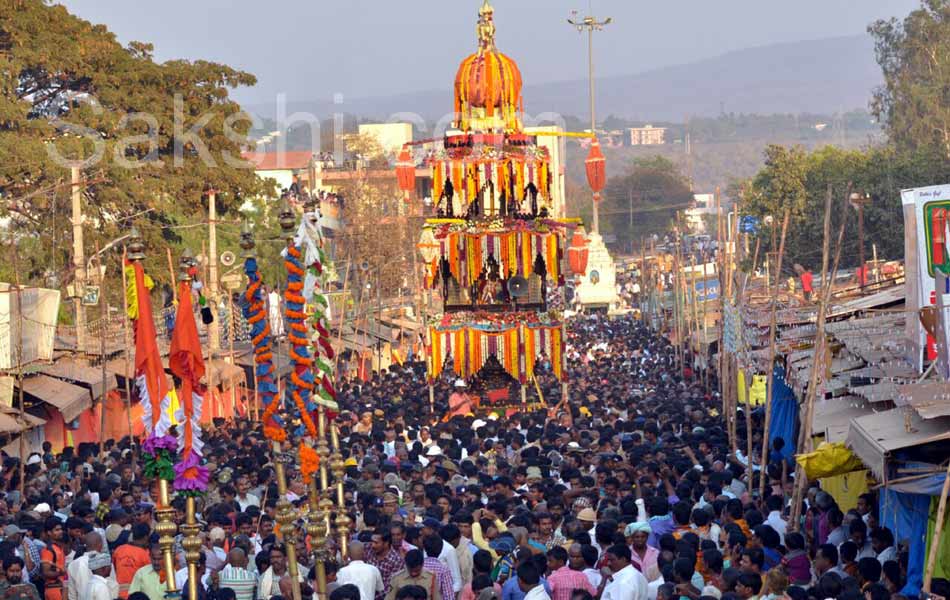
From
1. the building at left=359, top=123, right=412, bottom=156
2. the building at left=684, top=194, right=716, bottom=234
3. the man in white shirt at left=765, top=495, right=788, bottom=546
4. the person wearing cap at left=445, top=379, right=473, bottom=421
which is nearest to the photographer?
the man in white shirt at left=765, top=495, right=788, bottom=546

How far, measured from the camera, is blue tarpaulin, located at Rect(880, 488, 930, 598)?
11.6 m

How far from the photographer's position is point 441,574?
11.3 meters

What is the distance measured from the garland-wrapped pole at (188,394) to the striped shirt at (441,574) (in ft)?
5.46

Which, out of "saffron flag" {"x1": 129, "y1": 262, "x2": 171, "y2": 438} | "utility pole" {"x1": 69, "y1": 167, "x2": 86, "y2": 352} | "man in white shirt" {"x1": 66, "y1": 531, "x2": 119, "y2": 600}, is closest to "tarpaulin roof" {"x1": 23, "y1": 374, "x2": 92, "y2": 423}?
"utility pole" {"x1": 69, "y1": 167, "x2": 86, "y2": 352}

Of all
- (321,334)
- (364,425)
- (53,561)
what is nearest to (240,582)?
(53,561)

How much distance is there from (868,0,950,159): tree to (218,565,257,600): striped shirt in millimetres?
46886

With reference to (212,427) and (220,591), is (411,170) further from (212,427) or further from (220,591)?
(220,591)

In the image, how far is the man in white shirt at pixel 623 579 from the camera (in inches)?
400

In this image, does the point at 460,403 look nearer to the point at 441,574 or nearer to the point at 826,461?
the point at 826,461

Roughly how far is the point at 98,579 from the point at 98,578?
2 centimetres

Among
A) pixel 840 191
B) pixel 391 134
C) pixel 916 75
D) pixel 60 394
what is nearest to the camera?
pixel 60 394

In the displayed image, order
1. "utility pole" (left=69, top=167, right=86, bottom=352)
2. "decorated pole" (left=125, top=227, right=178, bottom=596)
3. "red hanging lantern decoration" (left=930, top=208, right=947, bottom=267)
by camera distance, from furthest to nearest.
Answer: "utility pole" (left=69, top=167, right=86, bottom=352) < "red hanging lantern decoration" (left=930, top=208, right=947, bottom=267) < "decorated pole" (left=125, top=227, right=178, bottom=596)

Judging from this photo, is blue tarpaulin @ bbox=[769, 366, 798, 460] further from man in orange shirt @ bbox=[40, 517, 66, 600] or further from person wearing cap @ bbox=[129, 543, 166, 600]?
person wearing cap @ bbox=[129, 543, 166, 600]

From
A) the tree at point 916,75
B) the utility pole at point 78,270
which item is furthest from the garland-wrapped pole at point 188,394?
the tree at point 916,75
